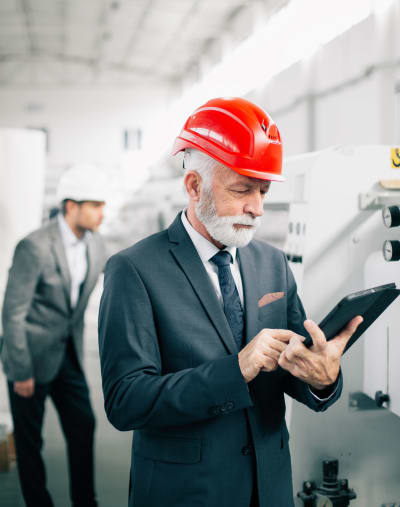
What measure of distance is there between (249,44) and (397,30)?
156 inches

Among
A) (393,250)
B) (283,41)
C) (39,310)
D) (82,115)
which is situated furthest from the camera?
(82,115)

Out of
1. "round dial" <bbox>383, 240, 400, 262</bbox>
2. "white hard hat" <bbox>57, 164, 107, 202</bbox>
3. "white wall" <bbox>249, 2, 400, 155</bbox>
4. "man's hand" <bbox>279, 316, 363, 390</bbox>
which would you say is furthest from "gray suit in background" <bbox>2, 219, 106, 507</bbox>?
"white wall" <bbox>249, 2, 400, 155</bbox>

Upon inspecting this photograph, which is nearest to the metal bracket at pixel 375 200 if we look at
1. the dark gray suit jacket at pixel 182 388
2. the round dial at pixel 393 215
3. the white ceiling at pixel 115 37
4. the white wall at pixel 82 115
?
the round dial at pixel 393 215

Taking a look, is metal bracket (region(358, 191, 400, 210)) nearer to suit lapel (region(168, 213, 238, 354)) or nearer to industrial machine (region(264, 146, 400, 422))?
industrial machine (region(264, 146, 400, 422))

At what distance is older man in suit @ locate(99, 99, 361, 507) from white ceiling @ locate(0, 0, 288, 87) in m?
6.21

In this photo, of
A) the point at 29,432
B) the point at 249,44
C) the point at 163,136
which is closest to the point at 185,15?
the point at 249,44

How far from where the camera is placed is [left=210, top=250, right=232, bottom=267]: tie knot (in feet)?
4.60

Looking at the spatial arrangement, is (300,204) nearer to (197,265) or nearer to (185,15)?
(197,265)

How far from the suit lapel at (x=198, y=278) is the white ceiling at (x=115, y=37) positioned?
20.5 feet

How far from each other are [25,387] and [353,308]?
1.84 meters

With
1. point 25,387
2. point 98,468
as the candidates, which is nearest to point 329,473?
point 25,387

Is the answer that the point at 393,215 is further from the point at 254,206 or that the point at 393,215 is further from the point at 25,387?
the point at 25,387

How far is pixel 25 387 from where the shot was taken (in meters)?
2.58

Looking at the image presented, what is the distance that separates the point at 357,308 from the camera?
119 cm
